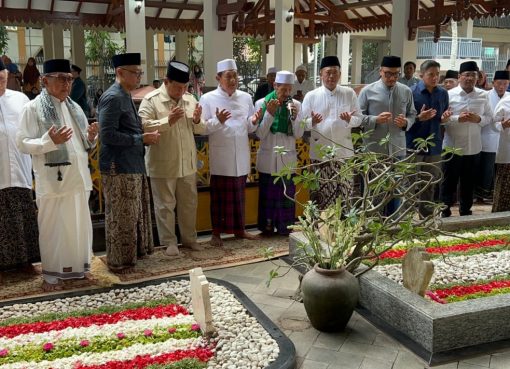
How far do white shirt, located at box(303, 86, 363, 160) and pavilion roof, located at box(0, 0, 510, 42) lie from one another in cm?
463

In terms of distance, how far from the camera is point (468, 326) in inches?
118

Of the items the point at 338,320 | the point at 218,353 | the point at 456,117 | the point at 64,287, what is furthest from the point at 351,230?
the point at 456,117

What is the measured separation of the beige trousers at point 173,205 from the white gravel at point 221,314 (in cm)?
78

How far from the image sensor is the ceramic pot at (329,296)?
313 cm

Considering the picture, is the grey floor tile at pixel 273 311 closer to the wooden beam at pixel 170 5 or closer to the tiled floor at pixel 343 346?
the tiled floor at pixel 343 346

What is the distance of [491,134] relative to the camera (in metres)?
6.15

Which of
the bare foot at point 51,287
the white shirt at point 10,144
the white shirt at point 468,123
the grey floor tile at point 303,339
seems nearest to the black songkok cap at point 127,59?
the white shirt at point 10,144

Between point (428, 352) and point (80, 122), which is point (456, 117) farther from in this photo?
point (80, 122)

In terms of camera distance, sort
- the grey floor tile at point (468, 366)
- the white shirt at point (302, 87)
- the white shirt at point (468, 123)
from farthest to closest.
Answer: the white shirt at point (302, 87)
the white shirt at point (468, 123)
the grey floor tile at point (468, 366)

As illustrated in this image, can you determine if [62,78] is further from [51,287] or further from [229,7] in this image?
[229,7]


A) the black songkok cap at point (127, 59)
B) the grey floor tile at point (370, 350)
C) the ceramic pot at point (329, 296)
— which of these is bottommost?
the grey floor tile at point (370, 350)

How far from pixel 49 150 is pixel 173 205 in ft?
4.16

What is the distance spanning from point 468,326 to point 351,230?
0.83 m

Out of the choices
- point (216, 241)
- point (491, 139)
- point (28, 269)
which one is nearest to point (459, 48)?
point (491, 139)
